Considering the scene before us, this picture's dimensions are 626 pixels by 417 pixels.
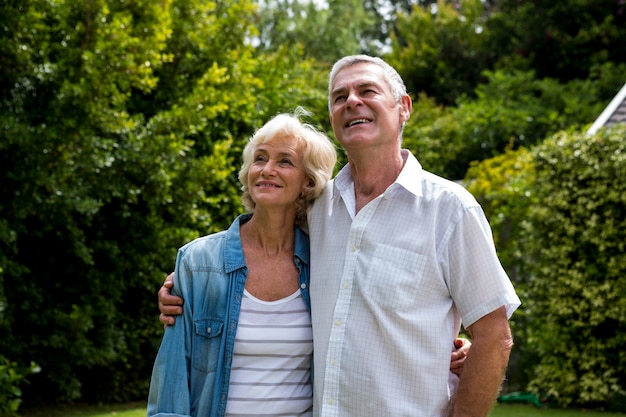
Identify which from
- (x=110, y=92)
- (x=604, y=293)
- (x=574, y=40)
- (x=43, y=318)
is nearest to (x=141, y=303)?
(x=43, y=318)

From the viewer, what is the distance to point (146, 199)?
23.2 ft

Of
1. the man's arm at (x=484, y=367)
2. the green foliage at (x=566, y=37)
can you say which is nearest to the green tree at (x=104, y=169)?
the man's arm at (x=484, y=367)

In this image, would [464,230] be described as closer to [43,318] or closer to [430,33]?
[43,318]

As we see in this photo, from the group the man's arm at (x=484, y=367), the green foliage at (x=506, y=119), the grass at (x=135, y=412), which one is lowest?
the grass at (x=135, y=412)

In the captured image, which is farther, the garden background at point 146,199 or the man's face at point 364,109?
the garden background at point 146,199

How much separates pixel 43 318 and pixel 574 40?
12931 mm

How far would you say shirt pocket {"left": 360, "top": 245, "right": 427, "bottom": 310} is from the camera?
2686mm

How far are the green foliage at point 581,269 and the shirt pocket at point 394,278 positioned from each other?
Answer: 5.10 metres

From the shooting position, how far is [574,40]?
1658 cm

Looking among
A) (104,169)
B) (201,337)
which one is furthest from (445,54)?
(201,337)

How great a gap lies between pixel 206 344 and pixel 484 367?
93 cm

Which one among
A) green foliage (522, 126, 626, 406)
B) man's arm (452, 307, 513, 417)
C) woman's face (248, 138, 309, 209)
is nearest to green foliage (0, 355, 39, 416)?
woman's face (248, 138, 309, 209)

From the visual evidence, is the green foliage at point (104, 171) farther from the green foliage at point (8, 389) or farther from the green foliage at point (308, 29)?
the green foliage at point (308, 29)

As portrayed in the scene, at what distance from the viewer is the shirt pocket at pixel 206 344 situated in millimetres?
2826
